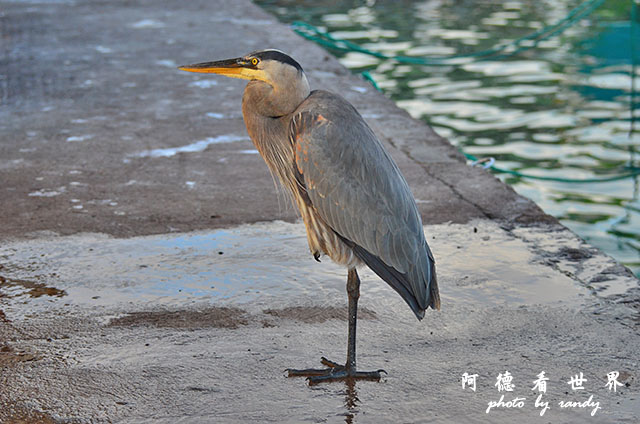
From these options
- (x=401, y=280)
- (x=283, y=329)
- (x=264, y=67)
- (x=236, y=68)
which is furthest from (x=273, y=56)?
(x=283, y=329)

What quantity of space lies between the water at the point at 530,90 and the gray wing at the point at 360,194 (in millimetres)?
3287

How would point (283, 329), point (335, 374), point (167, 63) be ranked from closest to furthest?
point (335, 374)
point (283, 329)
point (167, 63)

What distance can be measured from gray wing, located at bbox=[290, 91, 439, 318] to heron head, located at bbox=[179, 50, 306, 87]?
138 millimetres

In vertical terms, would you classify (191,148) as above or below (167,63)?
below

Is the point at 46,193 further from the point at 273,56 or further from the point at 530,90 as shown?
the point at 530,90

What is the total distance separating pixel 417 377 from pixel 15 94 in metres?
5.54

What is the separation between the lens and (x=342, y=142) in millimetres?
3223

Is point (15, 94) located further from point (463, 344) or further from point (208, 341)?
point (463, 344)

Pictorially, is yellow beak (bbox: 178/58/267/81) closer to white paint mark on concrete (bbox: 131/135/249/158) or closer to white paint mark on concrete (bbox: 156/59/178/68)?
white paint mark on concrete (bbox: 131/135/249/158)

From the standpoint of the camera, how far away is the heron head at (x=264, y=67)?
10.8ft

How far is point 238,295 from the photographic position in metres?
3.90

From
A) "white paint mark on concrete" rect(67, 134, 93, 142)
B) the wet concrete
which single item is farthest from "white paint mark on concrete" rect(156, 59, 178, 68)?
the wet concrete

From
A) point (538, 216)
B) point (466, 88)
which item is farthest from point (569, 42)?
point (538, 216)

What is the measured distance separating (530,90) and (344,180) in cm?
715
